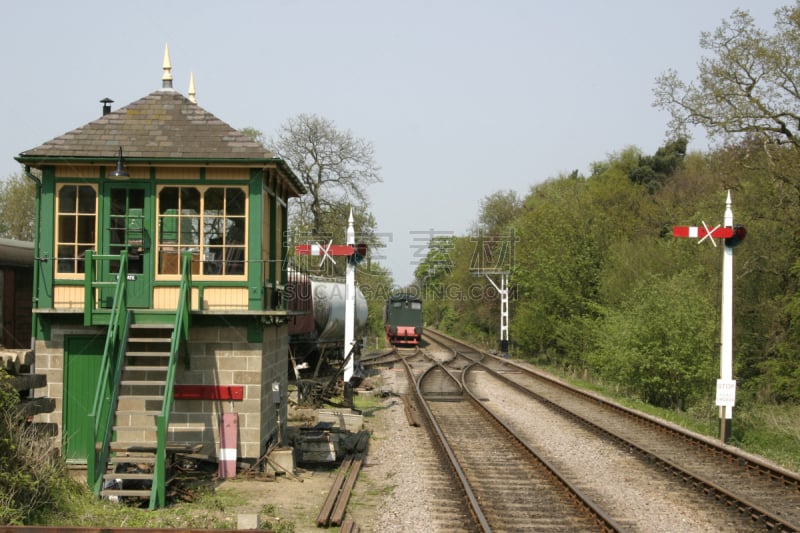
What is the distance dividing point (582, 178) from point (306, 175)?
4349 cm

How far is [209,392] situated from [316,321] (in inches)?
500

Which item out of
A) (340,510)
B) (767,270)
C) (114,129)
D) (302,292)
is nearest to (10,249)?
(114,129)

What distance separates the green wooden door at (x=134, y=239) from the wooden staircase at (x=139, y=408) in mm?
570

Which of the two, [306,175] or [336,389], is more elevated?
[306,175]

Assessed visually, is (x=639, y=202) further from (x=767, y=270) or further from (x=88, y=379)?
(x=88, y=379)

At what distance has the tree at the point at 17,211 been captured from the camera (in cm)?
4372

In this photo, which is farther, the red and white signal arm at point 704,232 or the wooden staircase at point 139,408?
the red and white signal arm at point 704,232

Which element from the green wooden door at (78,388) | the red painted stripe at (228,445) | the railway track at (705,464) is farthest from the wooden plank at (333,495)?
the railway track at (705,464)

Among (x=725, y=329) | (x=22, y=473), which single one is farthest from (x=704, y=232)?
(x=22, y=473)

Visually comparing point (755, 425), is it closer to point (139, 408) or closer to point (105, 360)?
point (139, 408)

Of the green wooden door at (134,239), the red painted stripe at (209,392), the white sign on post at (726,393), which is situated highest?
the green wooden door at (134,239)

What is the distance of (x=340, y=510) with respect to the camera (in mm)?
9258

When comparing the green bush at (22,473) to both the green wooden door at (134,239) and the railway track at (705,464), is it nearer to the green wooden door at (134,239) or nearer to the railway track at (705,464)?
the green wooden door at (134,239)

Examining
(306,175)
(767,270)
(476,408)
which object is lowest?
(476,408)
